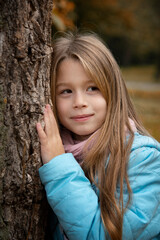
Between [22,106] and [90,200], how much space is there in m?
0.62

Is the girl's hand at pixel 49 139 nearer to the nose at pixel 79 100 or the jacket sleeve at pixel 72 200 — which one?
the jacket sleeve at pixel 72 200

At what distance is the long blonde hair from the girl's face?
40mm

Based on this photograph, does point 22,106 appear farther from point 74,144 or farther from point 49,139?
point 74,144

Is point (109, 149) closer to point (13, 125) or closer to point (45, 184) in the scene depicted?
point (45, 184)

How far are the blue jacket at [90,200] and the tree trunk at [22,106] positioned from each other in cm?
12

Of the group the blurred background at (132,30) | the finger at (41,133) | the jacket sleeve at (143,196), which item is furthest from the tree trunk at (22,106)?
the blurred background at (132,30)

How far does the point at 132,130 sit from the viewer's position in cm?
180

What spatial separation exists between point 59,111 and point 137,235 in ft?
3.00

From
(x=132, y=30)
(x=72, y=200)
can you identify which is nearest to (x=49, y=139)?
(x=72, y=200)

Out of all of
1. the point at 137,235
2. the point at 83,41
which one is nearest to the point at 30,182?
the point at 137,235

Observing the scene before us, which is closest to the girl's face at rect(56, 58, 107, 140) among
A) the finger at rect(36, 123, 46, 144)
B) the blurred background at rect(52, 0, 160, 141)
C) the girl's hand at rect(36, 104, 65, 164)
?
the girl's hand at rect(36, 104, 65, 164)

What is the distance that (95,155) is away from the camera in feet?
5.56

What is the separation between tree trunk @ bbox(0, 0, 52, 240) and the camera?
4.43 ft

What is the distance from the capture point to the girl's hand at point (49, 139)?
1.57m
